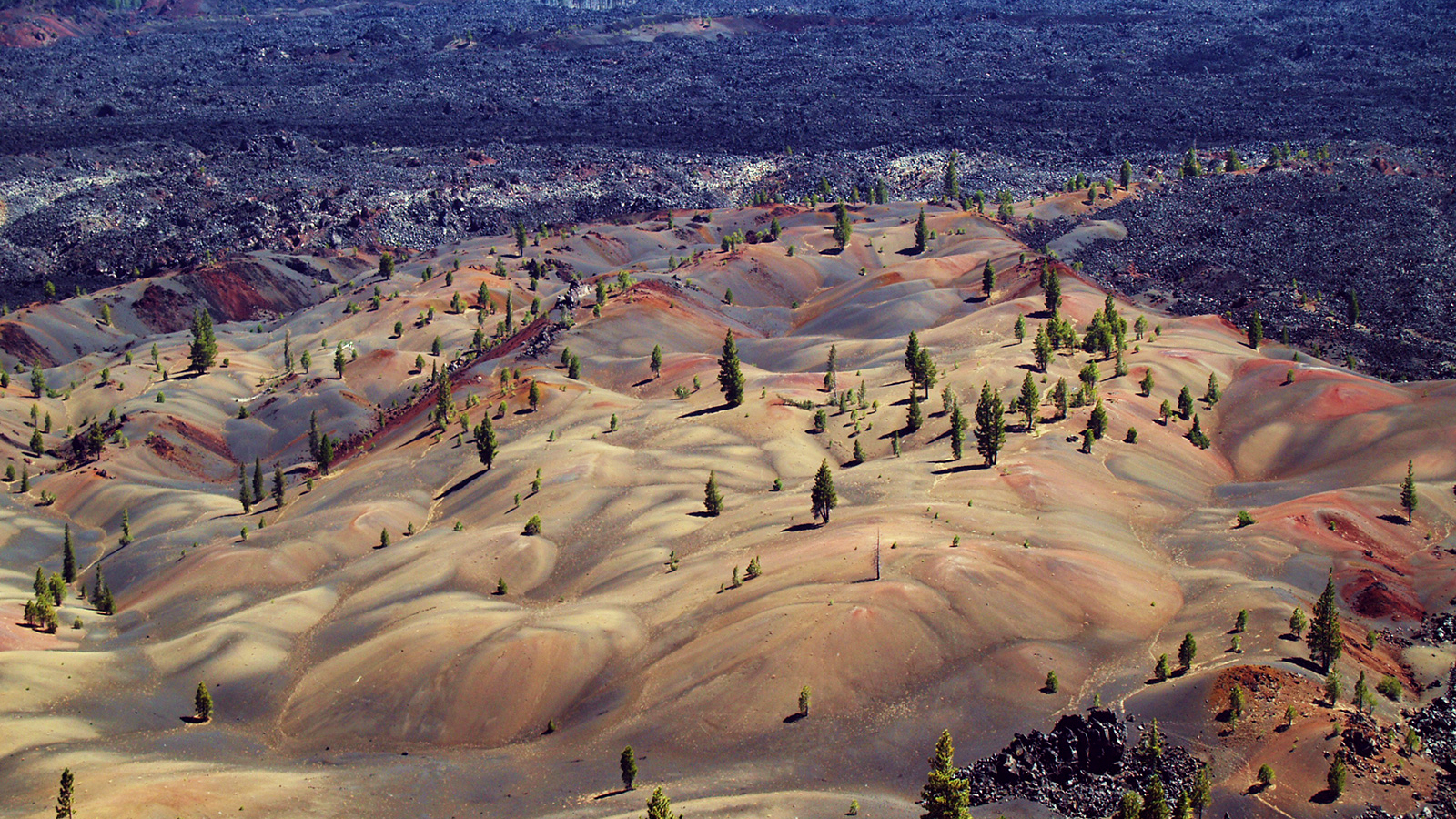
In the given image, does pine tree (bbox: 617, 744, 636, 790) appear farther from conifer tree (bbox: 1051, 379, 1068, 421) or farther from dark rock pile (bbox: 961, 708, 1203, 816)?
conifer tree (bbox: 1051, 379, 1068, 421)

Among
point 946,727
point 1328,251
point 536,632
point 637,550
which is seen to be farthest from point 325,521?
point 1328,251

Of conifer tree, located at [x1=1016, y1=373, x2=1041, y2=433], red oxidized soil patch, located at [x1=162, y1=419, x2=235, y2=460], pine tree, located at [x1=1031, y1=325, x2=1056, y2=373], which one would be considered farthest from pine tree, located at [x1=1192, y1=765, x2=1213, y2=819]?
red oxidized soil patch, located at [x1=162, y1=419, x2=235, y2=460]

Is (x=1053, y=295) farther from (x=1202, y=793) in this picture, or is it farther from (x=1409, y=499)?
(x=1202, y=793)

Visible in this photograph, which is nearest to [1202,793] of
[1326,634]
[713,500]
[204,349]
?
[1326,634]

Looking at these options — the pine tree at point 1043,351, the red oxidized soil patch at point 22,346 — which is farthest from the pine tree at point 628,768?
the red oxidized soil patch at point 22,346

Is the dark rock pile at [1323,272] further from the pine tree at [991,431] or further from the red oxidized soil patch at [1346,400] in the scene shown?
the pine tree at [991,431]

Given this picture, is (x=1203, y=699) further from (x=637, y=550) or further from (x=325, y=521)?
(x=325, y=521)
